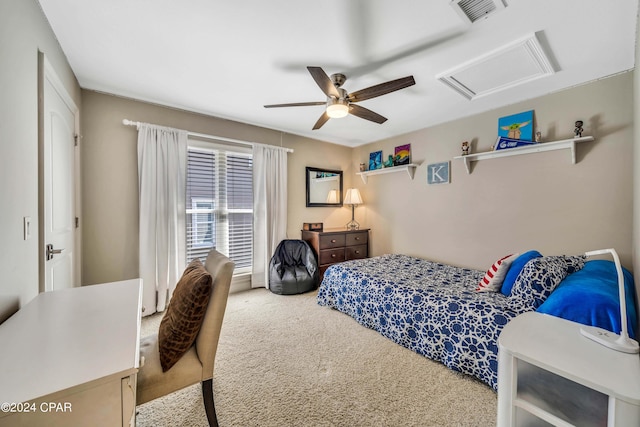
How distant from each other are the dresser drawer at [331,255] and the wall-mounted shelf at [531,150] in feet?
6.87

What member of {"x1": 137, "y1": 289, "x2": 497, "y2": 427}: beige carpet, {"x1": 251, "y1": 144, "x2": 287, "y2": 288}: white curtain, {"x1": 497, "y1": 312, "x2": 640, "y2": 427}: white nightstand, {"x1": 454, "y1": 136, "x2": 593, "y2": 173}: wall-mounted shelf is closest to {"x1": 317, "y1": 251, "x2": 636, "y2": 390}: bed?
{"x1": 137, "y1": 289, "x2": 497, "y2": 427}: beige carpet

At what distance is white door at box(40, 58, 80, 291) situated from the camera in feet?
5.07

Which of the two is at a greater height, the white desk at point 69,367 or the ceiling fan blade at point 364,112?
the ceiling fan blade at point 364,112

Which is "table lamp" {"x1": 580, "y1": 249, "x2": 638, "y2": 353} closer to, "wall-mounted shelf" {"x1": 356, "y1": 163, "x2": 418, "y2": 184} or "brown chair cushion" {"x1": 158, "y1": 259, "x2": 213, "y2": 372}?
"brown chair cushion" {"x1": 158, "y1": 259, "x2": 213, "y2": 372}

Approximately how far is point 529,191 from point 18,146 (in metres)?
3.98

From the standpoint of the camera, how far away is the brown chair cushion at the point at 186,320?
3.84ft

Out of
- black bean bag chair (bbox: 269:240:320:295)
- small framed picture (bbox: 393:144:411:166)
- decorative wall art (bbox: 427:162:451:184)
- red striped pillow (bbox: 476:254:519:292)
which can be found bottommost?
black bean bag chair (bbox: 269:240:320:295)

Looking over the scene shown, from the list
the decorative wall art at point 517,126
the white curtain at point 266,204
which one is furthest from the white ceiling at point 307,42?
the white curtain at point 266,204

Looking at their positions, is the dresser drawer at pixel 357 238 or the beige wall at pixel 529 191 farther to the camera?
the dresser drawer at pixel 357 238

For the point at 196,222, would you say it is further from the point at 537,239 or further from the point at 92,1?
the point at 537,239

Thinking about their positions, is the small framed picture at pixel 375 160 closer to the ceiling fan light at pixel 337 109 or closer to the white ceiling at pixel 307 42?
the white ceiling at pixel 307 42

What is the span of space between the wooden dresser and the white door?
2.66m

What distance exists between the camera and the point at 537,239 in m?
2.58

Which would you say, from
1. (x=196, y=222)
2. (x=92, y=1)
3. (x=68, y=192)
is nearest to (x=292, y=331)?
(x=196, y=222)
